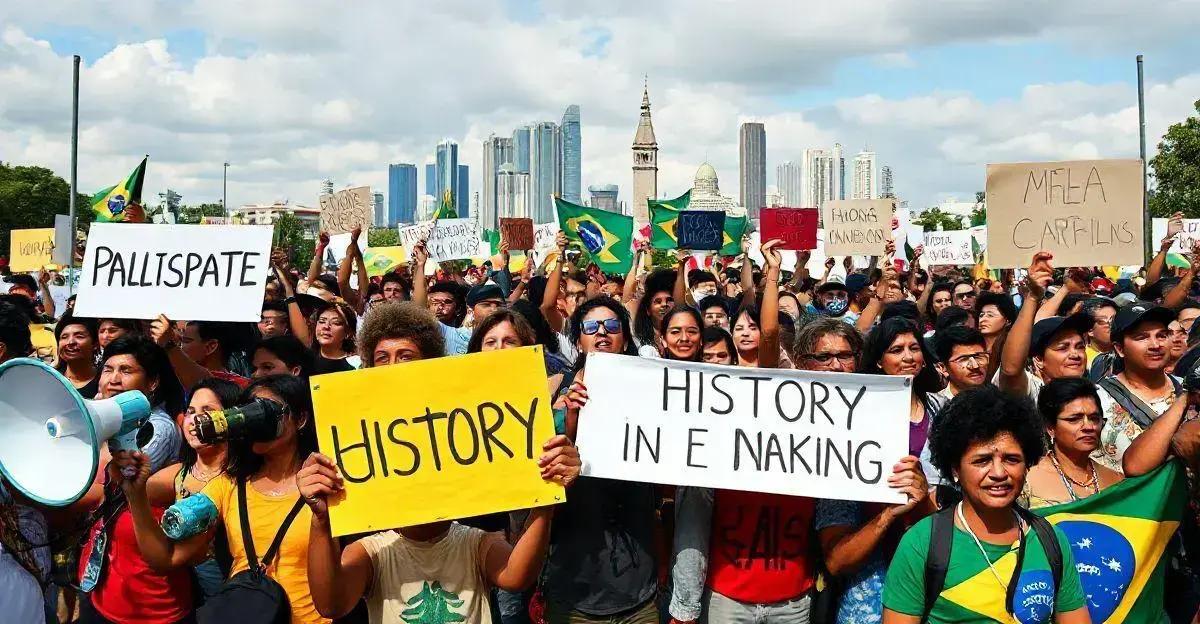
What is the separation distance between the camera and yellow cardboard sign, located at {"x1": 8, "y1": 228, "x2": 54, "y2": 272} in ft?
49.7

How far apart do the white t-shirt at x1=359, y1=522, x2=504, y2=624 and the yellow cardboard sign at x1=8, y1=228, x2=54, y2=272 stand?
13.6 m

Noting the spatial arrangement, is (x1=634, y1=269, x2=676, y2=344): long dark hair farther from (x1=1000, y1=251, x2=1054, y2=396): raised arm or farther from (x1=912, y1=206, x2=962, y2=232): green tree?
(x1=912, y1=206, x2=962, y2=232): green tree

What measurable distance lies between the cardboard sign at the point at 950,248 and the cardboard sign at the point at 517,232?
703cm

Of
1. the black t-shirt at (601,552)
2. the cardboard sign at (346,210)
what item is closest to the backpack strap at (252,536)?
the black t-shirt at (601,552)

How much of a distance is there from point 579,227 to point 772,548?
10617mm

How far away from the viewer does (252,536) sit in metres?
3.53

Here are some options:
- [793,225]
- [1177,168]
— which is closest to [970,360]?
[793,225]

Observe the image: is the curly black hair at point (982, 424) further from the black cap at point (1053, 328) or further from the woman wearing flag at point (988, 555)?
the black cap at point (1053, 328)

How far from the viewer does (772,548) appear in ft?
12.8

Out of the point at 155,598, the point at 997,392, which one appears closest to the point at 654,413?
the point at 997,392

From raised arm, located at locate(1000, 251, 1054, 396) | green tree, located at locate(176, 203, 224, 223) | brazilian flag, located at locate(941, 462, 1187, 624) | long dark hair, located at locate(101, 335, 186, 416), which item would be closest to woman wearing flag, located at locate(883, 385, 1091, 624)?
brazilian flag, located at locate(941, 462, 1187, 624)

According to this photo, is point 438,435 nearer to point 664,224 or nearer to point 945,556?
point 945,556

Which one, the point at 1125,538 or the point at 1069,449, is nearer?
the point at 1125,538

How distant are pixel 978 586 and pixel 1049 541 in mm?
280
